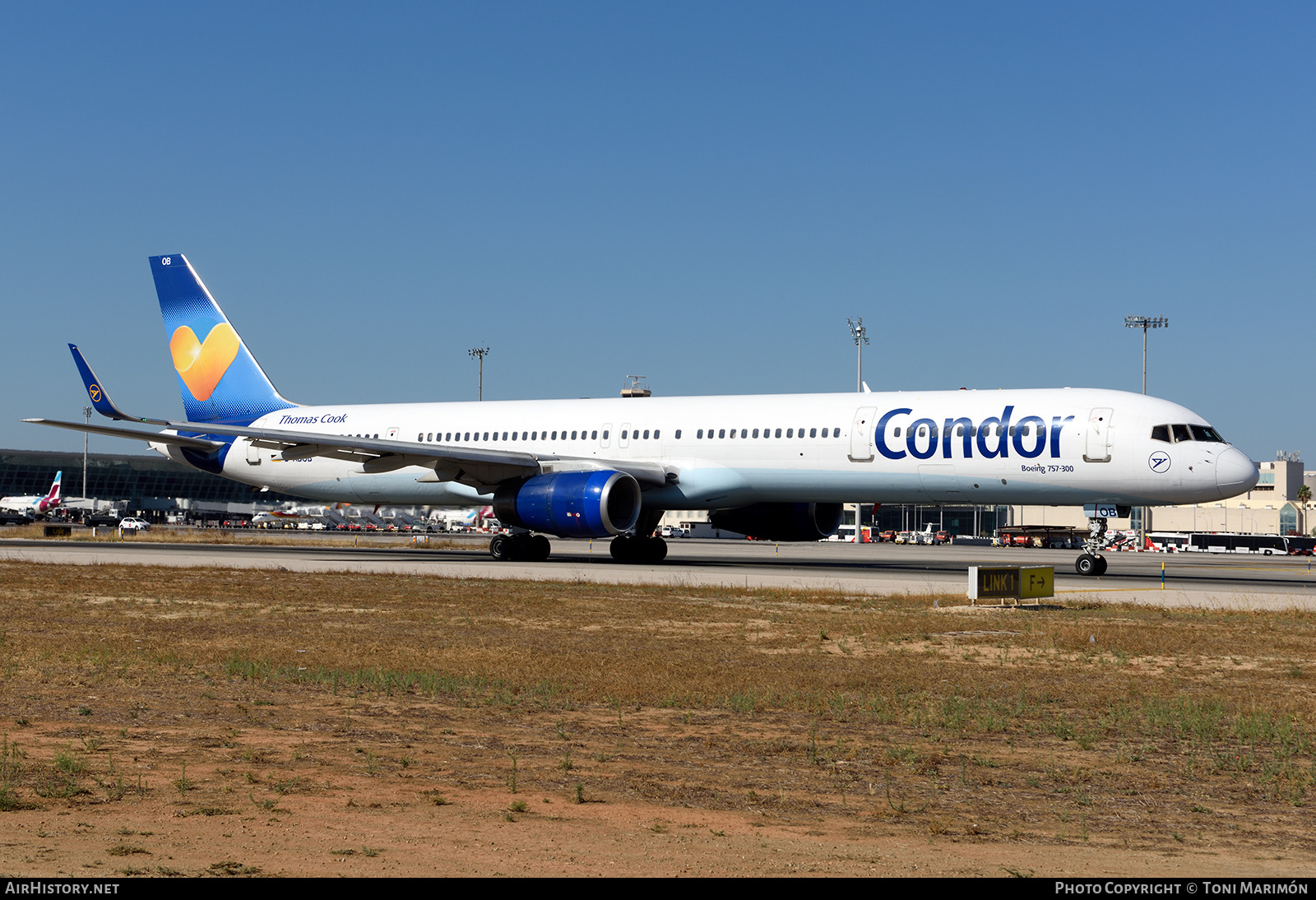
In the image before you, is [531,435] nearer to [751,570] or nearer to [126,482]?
[751,570]

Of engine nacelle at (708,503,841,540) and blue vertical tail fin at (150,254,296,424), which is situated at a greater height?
blue vertical tail fin at (150,254,296,424)

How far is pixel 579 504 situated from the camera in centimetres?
3406

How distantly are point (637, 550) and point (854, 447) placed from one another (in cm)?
918

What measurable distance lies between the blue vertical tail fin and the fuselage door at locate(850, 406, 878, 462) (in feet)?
73.7

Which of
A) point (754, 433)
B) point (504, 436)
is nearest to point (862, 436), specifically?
point (754, 433)

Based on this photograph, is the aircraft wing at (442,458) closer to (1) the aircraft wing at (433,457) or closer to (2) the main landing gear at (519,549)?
(1) the aircraft wing at (433,457)

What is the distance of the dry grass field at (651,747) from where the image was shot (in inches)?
271

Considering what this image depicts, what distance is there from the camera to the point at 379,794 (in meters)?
8.16

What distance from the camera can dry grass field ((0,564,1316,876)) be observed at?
689cm

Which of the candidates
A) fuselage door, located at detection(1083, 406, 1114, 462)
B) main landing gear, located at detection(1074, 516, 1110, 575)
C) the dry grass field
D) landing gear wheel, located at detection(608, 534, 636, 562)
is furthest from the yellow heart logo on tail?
Answer: main landing gear, located at detection(1074, 516, 1110, 575)

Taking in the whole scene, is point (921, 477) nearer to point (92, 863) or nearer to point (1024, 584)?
point (1024, 584)

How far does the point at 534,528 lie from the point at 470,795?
90.5 ft

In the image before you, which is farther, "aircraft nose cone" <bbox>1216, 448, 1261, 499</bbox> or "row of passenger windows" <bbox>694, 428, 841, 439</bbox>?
"row of passenger windows" <bbox>694, 428, 841, 439</bbox>

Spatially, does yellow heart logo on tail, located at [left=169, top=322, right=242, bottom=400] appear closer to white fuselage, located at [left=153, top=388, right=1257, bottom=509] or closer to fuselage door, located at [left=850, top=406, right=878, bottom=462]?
white fuselage, located at [left=153, top=388, right=1257, bottom=509]
